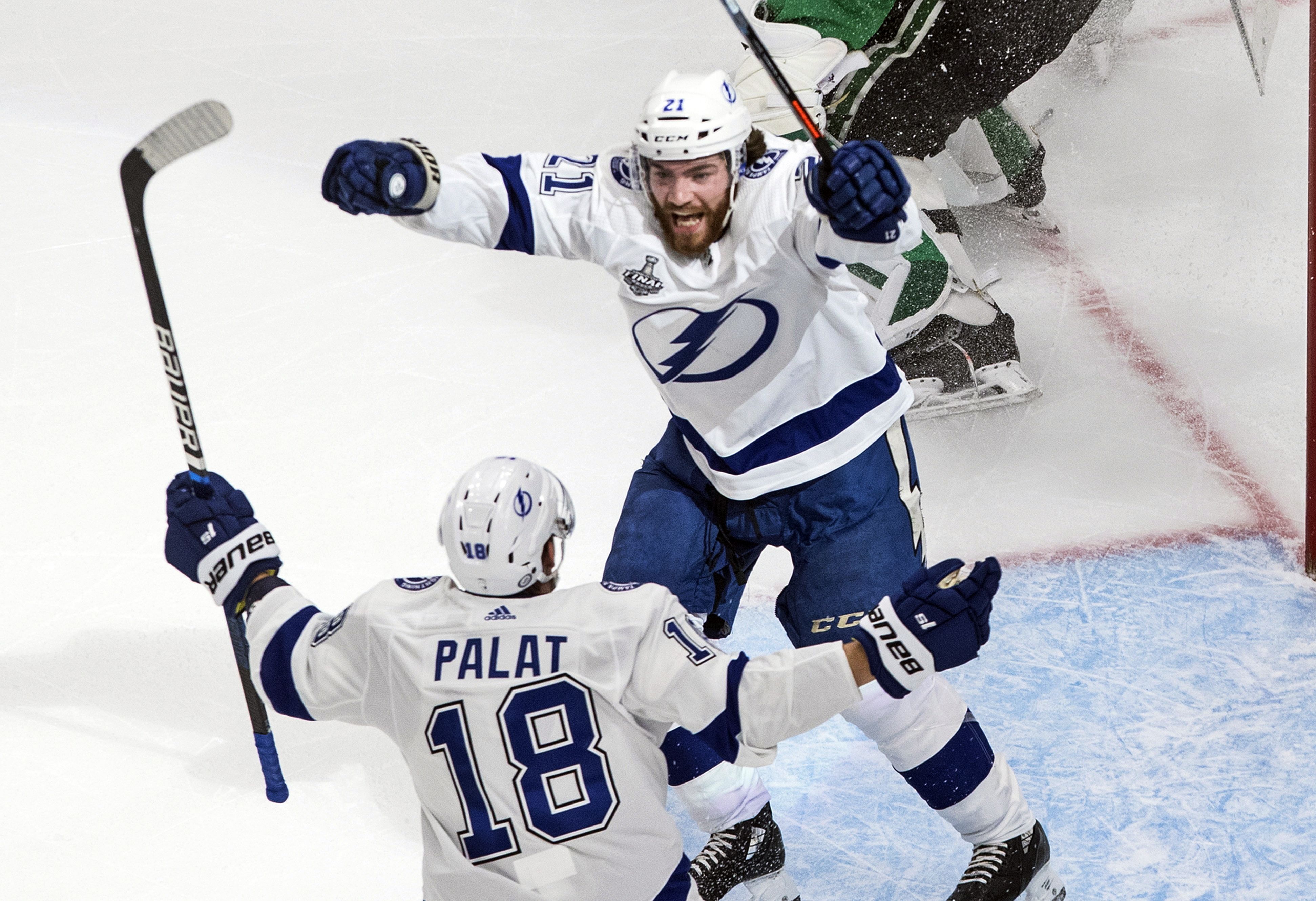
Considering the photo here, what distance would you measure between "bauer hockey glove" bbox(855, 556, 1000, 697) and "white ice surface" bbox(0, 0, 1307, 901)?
1.34 metres

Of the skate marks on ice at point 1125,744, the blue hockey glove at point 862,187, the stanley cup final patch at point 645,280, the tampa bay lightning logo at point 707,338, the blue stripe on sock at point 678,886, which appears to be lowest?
the skate marks on ice at point 1125,744

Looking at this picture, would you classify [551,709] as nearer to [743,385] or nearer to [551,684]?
[551,684]

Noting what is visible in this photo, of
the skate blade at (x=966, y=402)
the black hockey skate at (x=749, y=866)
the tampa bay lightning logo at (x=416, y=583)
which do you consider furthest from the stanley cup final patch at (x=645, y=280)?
the skate blade at (x=966, y=402)

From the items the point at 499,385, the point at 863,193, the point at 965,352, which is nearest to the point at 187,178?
the point at 499,385

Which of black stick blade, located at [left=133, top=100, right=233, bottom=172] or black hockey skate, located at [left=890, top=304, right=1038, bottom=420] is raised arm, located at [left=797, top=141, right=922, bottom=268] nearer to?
black stick blade, located at [left=133, top=100, right=233, bottom=172]

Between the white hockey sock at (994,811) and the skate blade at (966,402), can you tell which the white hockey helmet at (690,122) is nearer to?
the white hockey sock at (994,811)

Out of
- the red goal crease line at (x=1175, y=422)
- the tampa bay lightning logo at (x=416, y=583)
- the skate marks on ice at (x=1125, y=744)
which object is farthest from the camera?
the red goal crease line at (x=1175, y=422)

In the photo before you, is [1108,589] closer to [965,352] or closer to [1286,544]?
[1286,544]

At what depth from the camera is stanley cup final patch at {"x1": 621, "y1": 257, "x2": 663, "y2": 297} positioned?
250 centimetres

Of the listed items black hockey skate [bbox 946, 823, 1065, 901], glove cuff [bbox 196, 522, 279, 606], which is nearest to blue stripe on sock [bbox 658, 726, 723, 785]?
black hockey skate [bbox 946, 823, 1065, 901]

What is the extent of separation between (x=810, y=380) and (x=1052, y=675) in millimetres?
1071

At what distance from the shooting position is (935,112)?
14.2 ft

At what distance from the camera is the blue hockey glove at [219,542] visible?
2219mm

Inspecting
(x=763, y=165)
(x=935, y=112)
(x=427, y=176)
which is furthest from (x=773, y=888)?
(x=935, y=112)
